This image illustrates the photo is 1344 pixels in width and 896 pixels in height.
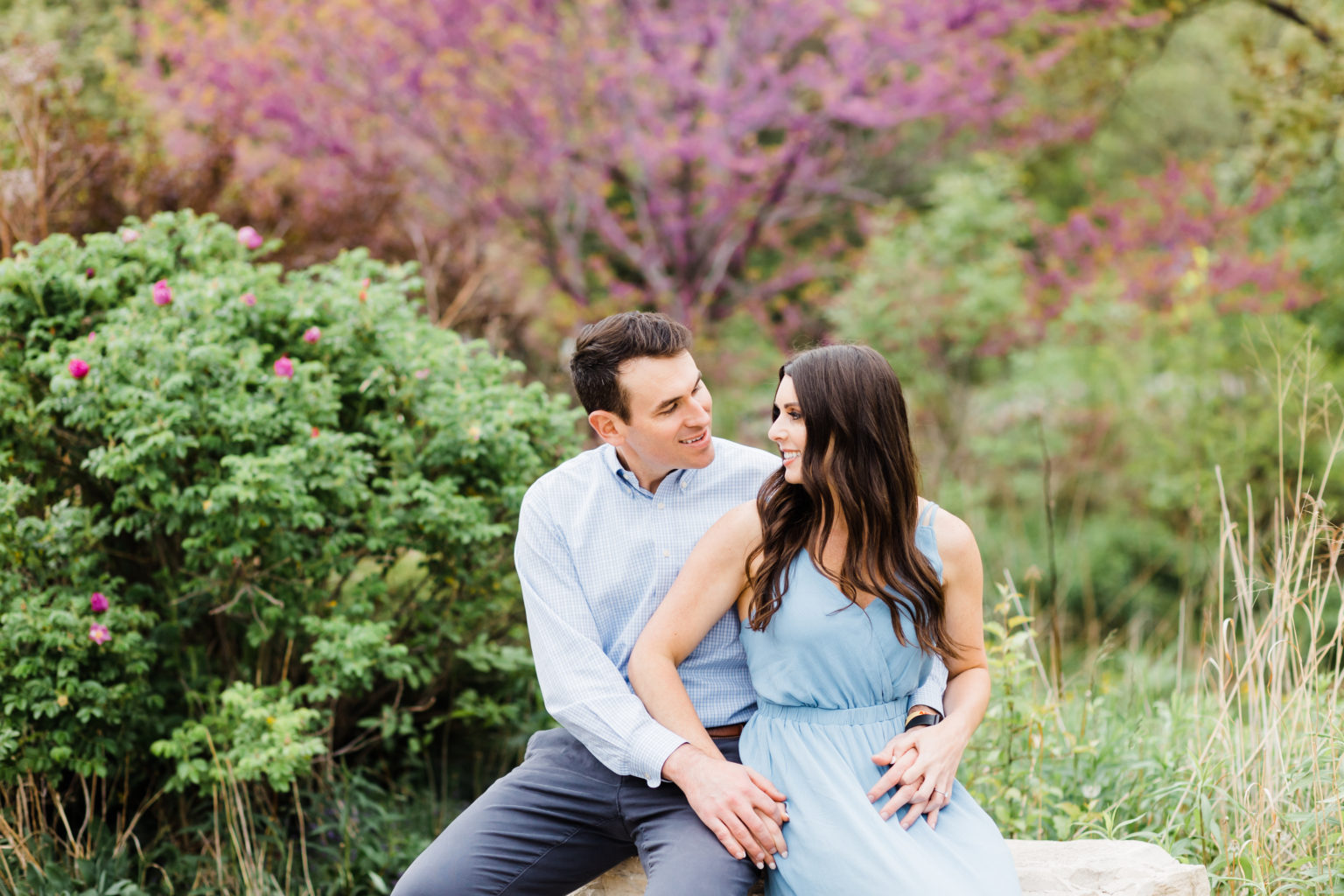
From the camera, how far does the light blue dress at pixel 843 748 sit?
203cm

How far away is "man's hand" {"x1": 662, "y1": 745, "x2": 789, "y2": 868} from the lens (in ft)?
6.90

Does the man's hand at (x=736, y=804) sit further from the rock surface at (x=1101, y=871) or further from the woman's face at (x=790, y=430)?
the woman's face at (x=790, y=430)

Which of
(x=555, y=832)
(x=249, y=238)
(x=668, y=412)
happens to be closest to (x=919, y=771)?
(x=555, y=832)

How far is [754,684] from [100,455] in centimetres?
188

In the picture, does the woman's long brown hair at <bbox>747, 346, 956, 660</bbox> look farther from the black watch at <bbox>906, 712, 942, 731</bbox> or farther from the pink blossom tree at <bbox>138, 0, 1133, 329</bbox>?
the pink blossom tree at <bbox>138, 0, 1133, 329</bbox>

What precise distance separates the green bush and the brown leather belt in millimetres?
1008

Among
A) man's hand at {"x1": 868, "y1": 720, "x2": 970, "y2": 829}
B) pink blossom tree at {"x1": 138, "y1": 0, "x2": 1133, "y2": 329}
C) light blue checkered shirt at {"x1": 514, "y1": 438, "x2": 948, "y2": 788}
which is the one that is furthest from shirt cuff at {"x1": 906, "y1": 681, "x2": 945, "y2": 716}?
pink blossom tree at {"x1": 138, "y1": 0, "x2": 1133, "y2": 329}

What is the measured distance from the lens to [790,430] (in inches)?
88.0

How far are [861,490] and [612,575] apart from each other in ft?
2.08

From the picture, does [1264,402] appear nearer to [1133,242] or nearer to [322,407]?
[1133,242]

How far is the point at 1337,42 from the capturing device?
6.26 meters

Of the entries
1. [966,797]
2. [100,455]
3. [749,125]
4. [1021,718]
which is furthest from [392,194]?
[966,797]

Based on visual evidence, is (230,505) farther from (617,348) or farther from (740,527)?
(740,527)

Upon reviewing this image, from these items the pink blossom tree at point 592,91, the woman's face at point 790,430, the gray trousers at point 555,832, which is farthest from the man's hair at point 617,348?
the pink blossom tree at point 592,91
